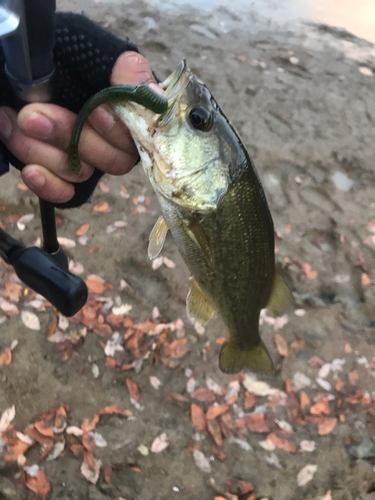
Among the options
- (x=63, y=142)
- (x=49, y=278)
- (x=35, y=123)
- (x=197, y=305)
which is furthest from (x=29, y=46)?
(x=197, y=305)

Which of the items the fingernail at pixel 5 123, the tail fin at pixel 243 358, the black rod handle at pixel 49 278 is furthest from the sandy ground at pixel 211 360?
the fingernail at pixel 5 123

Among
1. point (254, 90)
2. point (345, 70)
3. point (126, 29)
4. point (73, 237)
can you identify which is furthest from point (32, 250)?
point (345, 70)

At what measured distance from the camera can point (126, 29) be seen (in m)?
5.30

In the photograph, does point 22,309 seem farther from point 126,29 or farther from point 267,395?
point 126,29

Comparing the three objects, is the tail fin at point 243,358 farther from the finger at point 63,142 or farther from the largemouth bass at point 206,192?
the finger at point 63,142

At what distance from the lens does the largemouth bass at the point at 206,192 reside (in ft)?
3.89

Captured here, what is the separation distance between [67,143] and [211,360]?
1.93 meters

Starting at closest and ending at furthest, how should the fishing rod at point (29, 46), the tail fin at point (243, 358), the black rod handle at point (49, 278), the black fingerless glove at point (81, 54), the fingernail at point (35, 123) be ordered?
1. the fishing rod at point (29, 46)
2. the fingernail at point (35, 123)
3. the black fingerless glove at point (81, 54)
4. the black rod handle at point (49, 278)
5. the tail fin at point (243, 358)

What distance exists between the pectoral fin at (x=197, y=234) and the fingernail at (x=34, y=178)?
474 millimetres

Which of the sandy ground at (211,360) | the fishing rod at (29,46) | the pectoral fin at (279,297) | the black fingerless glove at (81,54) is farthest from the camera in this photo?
the sandy ground at (211,360)

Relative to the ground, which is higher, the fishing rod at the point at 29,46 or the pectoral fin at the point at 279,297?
the fishing rod at the point at 29,46

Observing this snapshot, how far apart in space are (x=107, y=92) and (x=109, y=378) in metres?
2.01

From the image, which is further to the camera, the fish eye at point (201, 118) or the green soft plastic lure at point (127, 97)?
the fish eye at point (201, 118)

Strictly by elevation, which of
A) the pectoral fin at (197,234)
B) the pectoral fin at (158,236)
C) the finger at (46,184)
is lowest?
the pectoral fin at (158,236)
